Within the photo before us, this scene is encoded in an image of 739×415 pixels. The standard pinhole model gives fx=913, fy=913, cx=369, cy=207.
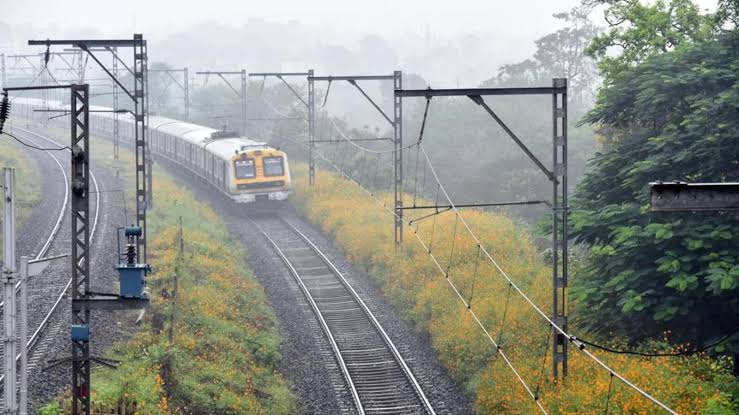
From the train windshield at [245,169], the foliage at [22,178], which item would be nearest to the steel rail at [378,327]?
the train windshield at [245,169]

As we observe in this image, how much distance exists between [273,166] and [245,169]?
1.46m

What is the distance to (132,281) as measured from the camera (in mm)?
15867

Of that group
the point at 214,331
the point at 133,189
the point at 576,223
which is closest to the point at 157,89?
the point at 133,189

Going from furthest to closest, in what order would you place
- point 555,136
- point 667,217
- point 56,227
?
1. point 56,227
2. point 667,217
3. point 555,136

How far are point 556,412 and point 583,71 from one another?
60.5m

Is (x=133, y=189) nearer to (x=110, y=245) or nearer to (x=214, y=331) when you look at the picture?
(x=110, y=245)

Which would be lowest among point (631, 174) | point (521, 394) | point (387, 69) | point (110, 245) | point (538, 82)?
point (521, 394)

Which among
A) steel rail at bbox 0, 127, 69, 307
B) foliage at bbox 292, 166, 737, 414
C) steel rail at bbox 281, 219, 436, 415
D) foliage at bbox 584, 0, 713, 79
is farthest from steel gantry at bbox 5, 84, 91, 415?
foliage at bbox 584, 0, 713, 79

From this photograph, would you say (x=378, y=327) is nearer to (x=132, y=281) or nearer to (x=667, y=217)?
(x=667, y=217)

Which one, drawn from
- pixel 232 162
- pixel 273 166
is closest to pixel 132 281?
pixel 232 162

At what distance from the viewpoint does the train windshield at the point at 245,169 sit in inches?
1671

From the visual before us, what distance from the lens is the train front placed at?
42531 mm

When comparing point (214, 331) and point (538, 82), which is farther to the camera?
point (538, 82)

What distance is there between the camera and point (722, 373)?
16.7m
